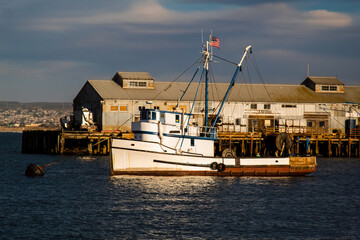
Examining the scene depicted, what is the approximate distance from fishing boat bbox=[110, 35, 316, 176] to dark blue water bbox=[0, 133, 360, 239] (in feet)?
2.82

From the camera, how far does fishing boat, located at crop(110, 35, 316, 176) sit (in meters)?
43.7

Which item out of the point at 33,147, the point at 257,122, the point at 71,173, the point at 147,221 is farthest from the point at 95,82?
the point at 147,221

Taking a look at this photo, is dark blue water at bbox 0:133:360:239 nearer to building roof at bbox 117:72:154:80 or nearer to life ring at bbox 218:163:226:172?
life ring at bbox 218:163:226:172

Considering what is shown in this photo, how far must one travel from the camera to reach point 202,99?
254 feet

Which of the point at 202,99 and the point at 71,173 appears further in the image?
the point at 202,99

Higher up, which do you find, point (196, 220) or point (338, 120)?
point (338, 120)

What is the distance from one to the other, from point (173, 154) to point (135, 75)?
126 ft

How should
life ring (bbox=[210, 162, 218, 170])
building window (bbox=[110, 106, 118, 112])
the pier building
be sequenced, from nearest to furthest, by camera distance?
life ring (bbox=[210, 162, 218, 170]), building window (bbox=[110, 106, 118, 112]), the pier building

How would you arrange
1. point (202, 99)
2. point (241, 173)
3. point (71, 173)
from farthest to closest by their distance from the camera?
point (202, 99), point (71, 173), point (241, 173)

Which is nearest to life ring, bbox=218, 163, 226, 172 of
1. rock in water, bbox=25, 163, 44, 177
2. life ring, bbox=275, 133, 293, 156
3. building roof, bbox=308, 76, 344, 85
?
life ring, bbox=275, 133, 293, 156

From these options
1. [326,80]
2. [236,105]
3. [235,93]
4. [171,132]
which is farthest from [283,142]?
[326,80]

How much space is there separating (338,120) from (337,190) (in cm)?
3954

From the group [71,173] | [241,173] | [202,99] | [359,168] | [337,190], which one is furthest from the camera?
[202,99]

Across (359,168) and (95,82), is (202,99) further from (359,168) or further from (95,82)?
(359,168)
